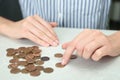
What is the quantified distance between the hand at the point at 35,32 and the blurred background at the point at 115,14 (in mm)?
1048

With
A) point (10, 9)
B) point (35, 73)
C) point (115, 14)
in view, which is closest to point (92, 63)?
point (35, 73)

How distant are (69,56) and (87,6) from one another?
48 cm

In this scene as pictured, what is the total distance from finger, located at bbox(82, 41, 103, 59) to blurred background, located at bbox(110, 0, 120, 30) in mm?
1213

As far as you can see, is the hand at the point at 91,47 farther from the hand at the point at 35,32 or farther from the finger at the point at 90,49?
the hand at the point at 35,32

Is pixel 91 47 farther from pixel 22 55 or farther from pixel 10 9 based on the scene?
pixel 10 9

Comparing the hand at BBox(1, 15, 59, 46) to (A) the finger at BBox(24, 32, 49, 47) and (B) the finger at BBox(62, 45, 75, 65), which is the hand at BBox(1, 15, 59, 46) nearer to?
(A) the finger at BBox(24, 32, 49, 47)

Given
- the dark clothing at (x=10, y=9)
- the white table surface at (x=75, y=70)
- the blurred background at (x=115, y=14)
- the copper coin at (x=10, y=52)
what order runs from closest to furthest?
the white table surface at (x=75, y=70), the copper coin at (x=10, y=52), the dark clothing at (x=10, y=9), the blurred background at (x=115, y=14)

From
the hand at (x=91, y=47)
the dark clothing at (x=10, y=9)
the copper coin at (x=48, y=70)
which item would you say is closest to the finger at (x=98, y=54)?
the hand at (x=91, y=47)

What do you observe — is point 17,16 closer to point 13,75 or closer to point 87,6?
point 87,6

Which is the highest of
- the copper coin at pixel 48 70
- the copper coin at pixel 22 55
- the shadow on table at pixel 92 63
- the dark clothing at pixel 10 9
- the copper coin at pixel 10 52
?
the copper coin at pixel 10 52

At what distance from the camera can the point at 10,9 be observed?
1.68 m

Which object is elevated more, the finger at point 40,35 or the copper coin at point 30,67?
the finger at point 40,35

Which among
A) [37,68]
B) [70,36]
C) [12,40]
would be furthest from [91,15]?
[37,68]

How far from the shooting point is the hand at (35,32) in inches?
39.3
